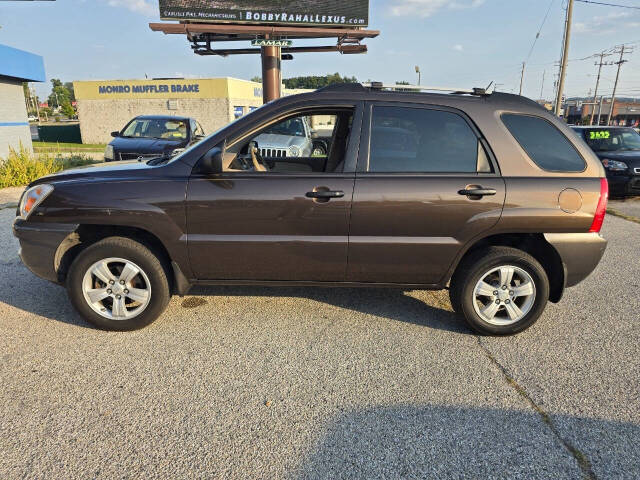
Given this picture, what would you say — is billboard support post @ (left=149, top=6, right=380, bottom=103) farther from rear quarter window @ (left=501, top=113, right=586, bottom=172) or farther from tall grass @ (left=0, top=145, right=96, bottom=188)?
rear quarter window @ (left=501, top=113, right=586, bottom=172)

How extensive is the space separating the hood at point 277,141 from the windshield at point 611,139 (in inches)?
301

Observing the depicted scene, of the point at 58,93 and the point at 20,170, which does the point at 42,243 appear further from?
the point at 58,93

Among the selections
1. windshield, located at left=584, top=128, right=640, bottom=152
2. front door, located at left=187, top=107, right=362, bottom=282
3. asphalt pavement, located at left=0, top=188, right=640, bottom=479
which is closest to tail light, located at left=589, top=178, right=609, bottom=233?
asphalt pavement, located at left=0, top=188, right=640, bottom=479

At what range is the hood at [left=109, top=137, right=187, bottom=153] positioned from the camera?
928 cm

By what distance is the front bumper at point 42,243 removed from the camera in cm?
352

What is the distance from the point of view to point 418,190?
3363 mm

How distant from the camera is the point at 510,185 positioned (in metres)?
3.38

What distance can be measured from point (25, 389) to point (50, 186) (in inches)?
61.7

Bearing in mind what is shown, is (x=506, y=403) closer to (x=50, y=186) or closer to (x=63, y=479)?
(x=63, y=479)

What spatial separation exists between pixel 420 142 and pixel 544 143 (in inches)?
38.6

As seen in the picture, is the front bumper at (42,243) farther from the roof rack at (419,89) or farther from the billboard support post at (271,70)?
the billboard support post at (271,70)

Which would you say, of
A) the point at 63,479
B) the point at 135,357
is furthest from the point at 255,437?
the point at 135,357

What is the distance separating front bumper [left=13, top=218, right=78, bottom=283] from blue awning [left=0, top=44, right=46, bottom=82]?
11683mm

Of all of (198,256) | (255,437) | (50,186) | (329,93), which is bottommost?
(255,437)
